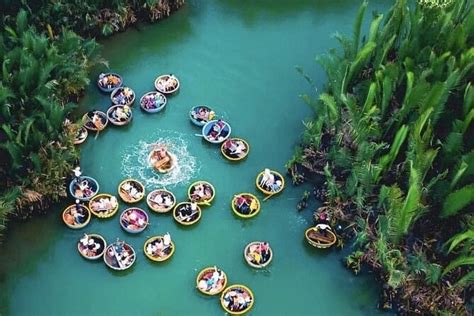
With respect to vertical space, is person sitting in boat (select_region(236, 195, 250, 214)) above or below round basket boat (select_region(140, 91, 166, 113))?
below

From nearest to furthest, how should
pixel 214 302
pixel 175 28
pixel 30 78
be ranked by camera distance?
1. pixel 214 302
2. pixel 30 78
3. pixel 175 28

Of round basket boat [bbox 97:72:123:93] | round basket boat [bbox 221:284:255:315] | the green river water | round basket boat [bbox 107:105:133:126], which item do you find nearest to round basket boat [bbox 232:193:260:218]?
the green river water

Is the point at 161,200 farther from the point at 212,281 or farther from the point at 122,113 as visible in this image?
the point at 122,113

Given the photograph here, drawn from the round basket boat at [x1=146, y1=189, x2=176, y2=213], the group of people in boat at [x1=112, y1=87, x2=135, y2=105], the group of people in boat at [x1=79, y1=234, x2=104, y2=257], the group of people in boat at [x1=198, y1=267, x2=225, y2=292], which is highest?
the group of people in boat at [x1=112, y1=87, x2=135, y2=105]

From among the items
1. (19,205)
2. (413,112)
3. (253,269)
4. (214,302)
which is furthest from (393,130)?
(19,205)

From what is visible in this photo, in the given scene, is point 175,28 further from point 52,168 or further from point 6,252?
point 6,252

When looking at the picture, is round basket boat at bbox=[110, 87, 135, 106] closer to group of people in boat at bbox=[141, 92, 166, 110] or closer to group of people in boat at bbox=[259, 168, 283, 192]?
group of people in boat at bbox=[141, 92, 166, 110]

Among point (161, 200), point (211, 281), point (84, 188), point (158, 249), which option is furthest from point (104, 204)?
point (211, 281)
